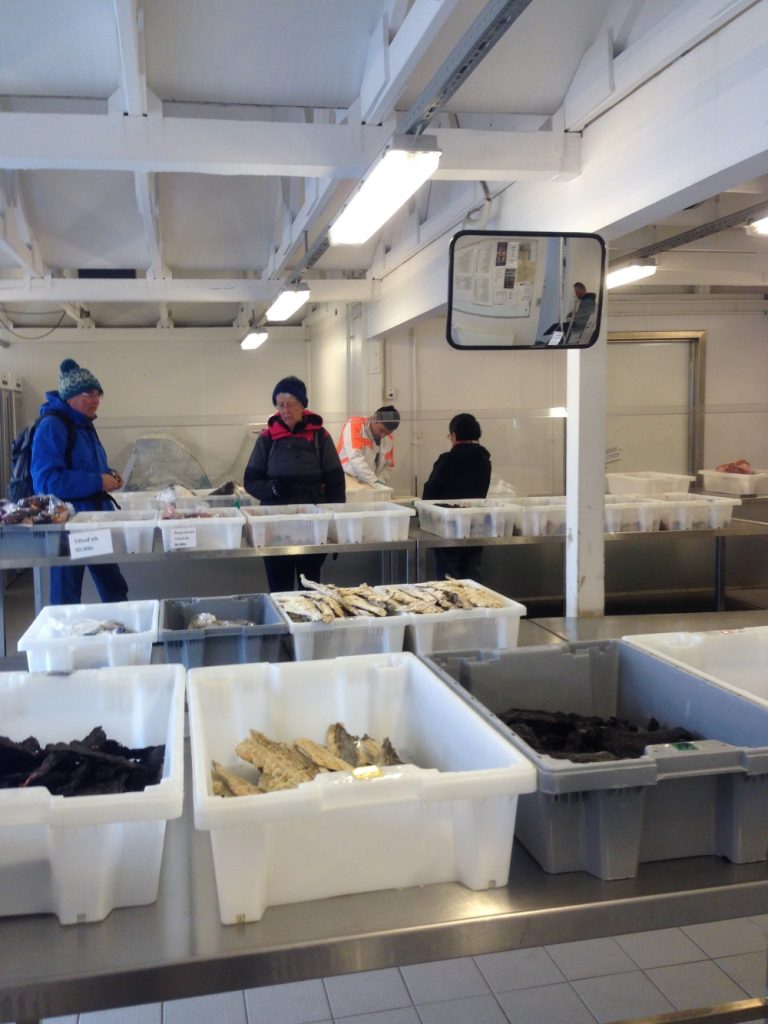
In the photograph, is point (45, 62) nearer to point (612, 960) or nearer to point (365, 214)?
point (365, 214)

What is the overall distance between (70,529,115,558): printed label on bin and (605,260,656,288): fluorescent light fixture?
3850 millimetres

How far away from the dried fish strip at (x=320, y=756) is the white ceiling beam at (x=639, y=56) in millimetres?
2497

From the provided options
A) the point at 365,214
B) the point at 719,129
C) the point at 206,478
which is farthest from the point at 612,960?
the point at 206,478

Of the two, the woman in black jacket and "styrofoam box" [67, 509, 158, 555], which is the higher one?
the woman in black jacket

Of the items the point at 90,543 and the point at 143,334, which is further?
the point at 143,334

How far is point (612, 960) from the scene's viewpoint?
2717mm

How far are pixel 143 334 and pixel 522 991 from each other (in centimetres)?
954

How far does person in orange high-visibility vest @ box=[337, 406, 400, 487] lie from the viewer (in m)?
5.90

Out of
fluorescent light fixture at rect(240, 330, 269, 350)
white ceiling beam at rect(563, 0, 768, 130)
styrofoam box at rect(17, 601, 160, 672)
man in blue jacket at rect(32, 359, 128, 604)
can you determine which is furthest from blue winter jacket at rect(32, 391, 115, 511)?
fluorescent light fixture at rect(240, 330, 269, 350)

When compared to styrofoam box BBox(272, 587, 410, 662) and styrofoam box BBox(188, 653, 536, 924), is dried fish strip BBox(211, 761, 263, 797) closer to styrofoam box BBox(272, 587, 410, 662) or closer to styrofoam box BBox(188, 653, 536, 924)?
styrofoam box BBox(188, 653, 536, 924)

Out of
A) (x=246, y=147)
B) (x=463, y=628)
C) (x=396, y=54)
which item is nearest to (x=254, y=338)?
(x=246, y=147)

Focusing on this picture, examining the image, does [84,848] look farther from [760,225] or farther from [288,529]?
[760,225]

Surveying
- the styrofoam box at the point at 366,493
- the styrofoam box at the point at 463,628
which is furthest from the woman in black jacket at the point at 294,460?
the styrofoam box at the point at 463,628

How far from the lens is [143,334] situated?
35.0 ft
